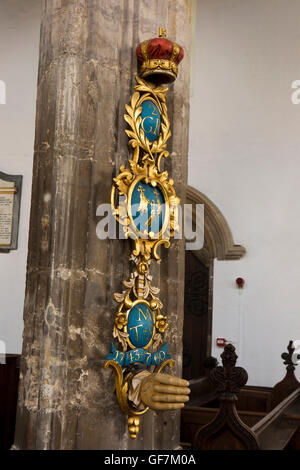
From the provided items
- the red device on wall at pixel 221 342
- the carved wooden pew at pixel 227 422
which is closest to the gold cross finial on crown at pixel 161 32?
the carved wooden pew at pixel 227 422

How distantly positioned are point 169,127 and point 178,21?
48 cm

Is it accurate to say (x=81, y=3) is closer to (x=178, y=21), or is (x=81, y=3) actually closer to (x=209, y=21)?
(x=178, y=21)

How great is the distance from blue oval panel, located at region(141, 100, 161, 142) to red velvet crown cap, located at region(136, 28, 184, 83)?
112 millimetres

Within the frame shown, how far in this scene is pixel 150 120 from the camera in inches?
87.5

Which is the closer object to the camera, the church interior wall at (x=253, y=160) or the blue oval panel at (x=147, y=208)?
the blue oval panel at (x=147, y=208)

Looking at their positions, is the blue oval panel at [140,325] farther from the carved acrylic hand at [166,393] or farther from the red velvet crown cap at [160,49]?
the red velvet crown cap at [160,49]

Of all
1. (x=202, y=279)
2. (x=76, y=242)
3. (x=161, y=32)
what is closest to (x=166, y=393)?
(x=76, y=242)

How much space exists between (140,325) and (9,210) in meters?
6.23

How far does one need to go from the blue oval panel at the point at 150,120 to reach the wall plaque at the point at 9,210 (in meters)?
5.93

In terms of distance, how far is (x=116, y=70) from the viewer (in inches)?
87.1

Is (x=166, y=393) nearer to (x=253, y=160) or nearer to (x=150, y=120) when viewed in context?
(x=150, y=120)

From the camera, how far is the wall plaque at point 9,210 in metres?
7.92

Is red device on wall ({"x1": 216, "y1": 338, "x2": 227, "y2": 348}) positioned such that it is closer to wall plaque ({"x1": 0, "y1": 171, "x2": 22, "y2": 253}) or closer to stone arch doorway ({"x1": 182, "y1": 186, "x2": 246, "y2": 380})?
stone arch doorway ({"x1": 182, "y1": 186, "x2": 246, "y2": 380})
